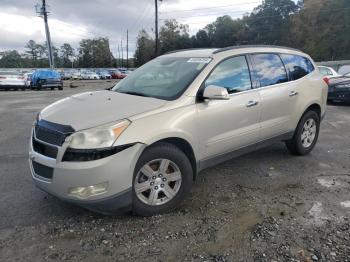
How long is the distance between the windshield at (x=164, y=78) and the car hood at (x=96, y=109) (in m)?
0.23

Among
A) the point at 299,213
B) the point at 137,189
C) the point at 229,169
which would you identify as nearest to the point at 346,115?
the point at 229,169

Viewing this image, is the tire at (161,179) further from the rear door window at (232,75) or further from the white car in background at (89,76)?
the white car in background at (89,76)

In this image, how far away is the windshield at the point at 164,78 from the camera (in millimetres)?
4223

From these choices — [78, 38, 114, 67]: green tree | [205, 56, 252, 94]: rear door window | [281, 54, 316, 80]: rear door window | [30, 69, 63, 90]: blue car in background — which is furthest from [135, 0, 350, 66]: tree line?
[205, 56, 252, 94]: rear door window

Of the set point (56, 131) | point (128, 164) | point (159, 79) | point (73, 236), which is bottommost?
point (73, 236)

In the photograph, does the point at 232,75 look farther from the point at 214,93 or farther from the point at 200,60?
the point at 214,93

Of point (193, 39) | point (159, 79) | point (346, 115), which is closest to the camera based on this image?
point (159, 79)

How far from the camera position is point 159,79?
15.2 feet

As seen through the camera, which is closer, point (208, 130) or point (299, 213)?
point (299, 213)

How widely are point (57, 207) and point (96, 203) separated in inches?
33.3

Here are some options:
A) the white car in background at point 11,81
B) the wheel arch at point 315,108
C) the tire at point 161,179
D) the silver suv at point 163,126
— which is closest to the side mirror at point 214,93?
the silver suv at point 163,126

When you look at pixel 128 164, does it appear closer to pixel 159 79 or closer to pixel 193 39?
pixel 159 79

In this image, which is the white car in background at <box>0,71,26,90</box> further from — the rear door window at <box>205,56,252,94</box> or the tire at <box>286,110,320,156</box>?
the rear door window at <box>205,56,252,94</box>

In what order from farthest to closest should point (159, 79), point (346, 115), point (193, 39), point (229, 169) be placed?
point (193, 39), point (346, 115), point (229, 169), point (159, 79)
